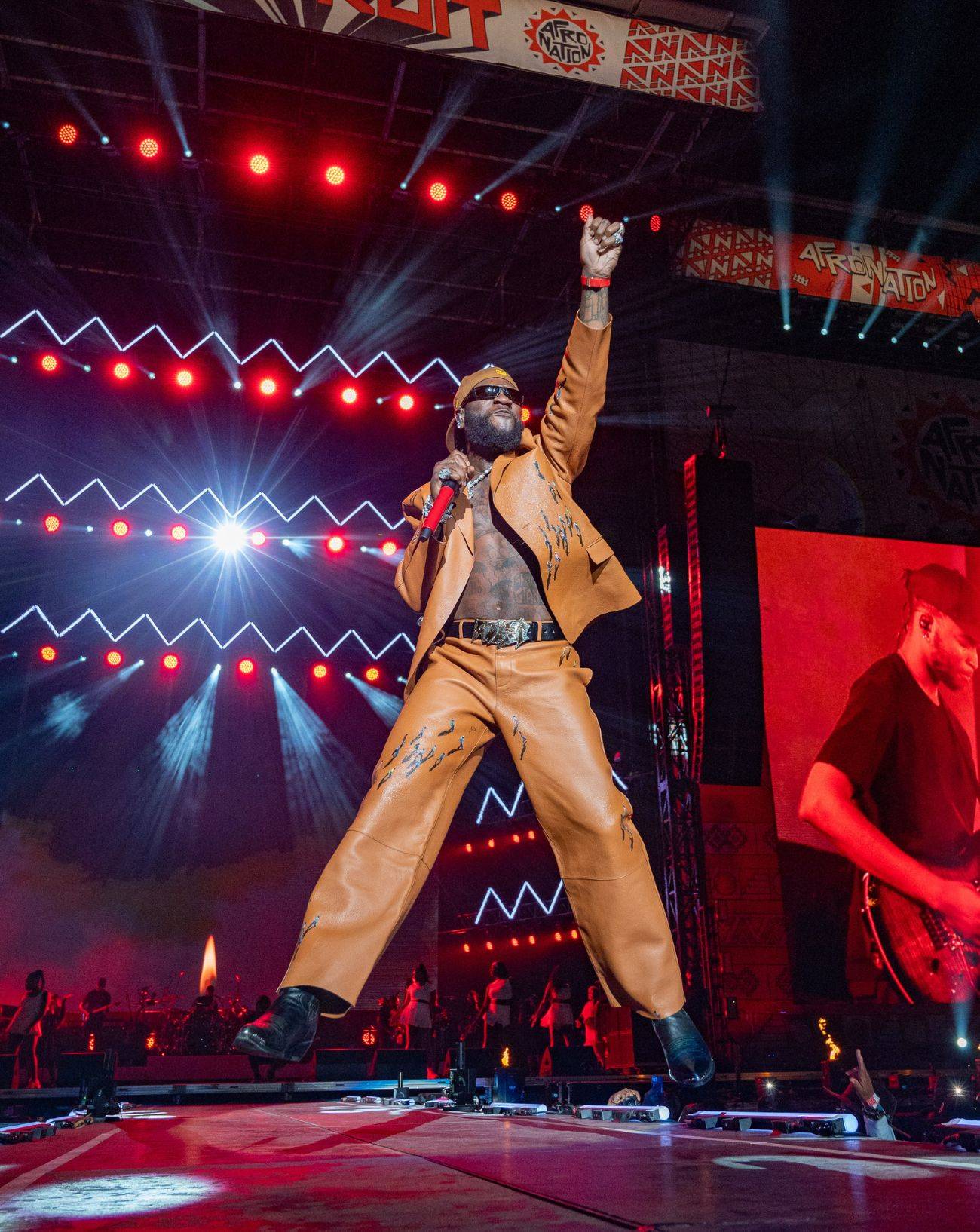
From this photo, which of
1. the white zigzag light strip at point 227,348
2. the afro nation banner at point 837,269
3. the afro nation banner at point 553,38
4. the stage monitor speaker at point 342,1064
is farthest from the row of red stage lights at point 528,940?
the afro nation banner at point 553,38

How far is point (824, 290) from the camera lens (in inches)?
434

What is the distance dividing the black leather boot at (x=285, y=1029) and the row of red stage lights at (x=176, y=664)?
34.2 feet

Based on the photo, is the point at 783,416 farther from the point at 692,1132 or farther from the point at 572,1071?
the point at 692,1132

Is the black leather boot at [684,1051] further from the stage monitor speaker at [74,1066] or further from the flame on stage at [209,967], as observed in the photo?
the flame on stage at [209,967]

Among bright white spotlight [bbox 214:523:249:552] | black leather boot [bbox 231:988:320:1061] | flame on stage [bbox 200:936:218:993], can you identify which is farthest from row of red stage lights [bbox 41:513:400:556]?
black leather boot [bbox 231:988:320:1061]

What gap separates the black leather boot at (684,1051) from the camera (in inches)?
95.7

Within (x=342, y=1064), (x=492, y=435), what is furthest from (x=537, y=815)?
(x=342, y=1064)

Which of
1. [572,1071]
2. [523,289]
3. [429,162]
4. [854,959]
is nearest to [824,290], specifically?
[523,289]

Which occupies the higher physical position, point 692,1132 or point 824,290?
point 824,290

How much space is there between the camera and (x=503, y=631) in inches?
108

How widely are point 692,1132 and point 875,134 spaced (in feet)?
30.3

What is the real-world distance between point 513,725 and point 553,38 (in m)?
7.05

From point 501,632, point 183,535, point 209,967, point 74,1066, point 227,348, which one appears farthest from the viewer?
point 209,967

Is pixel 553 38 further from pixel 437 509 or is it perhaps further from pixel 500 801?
pixel 500 801
